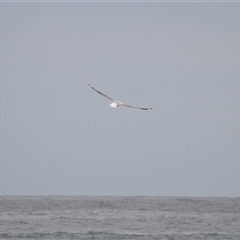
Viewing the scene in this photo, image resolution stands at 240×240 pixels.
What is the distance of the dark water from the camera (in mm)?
79625

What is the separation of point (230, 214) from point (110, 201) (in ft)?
109

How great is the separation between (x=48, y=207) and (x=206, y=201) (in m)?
25.4

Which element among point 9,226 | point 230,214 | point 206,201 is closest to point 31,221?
point 9,226

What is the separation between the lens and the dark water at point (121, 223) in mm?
79625

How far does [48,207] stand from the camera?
120062 millimetres

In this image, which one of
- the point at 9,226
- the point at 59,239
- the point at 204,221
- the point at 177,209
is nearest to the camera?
the point at 59,239

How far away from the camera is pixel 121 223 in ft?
295

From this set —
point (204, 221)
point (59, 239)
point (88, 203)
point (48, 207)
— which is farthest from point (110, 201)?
point (59, 239)

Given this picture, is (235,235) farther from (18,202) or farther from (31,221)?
(18,202)

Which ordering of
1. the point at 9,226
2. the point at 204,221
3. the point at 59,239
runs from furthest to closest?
the point at 204,221 → the point at 9,226 → the point at 59,239

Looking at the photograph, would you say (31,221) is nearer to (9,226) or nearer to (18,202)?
(9,226)

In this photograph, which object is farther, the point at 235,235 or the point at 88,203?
the point at 88,203

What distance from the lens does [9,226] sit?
286 ft

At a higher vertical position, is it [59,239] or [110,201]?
[110,201]
